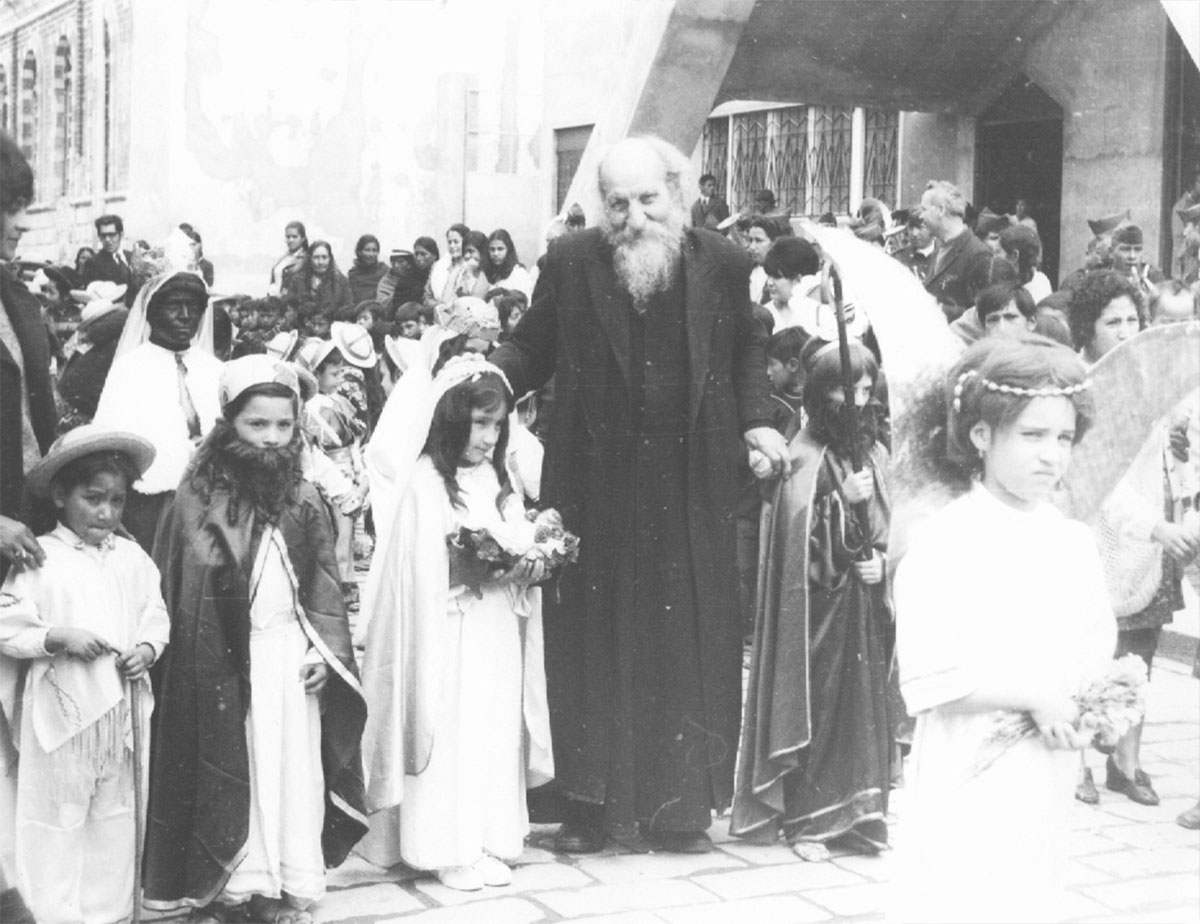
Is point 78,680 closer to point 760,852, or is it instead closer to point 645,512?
point 645,512

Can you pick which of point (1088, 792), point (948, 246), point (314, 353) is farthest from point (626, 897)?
point (314, 353)

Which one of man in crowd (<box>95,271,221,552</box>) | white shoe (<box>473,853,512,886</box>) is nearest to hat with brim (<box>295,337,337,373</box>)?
man in crowd (<box>95,271,221,552</box>)

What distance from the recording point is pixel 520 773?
5.20 m

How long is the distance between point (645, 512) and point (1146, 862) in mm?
1953

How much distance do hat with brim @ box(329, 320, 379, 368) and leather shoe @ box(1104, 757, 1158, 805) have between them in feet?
17.5

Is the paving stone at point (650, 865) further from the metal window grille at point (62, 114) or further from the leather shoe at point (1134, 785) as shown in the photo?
the metal window grille at point (62, 114)

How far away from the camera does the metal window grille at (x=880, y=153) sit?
13534 mm

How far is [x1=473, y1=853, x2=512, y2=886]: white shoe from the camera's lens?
4.93 meters

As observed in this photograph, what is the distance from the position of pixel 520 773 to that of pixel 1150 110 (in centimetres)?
754

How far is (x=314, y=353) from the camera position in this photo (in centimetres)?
958

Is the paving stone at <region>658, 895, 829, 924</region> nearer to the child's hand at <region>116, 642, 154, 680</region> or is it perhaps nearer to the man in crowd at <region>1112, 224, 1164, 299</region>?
the child's hand at <region>116, 642, 154, 680</region>

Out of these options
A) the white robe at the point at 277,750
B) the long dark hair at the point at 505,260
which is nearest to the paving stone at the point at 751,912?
the white robe at the point at 277,750

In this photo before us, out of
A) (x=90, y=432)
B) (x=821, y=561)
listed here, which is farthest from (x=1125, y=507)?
(x=90, y=432)

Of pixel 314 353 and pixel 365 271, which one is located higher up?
pixel 365 271
